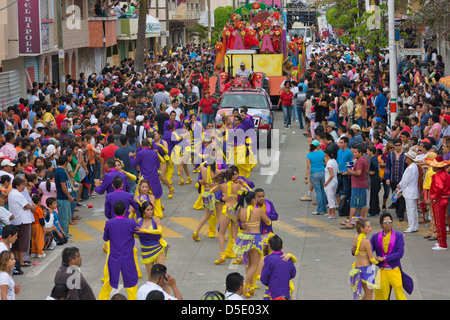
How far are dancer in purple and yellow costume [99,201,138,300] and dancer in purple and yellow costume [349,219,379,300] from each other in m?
3.07

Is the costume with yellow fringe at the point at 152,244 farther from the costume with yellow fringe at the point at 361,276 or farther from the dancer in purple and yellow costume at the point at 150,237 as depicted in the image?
the costume with yellow fringe at the point at 361,276

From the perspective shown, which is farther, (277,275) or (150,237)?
(150,237)

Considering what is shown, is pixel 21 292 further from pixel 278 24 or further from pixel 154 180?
pixel 278 24

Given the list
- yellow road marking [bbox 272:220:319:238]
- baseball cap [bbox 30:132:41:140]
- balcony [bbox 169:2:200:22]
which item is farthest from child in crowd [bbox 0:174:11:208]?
balcony [bbox 169:2:200:22]

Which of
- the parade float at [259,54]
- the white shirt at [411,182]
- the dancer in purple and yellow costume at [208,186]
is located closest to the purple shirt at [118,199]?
→ the dancer in purple and yellow costume at [208,186]

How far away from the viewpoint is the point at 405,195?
1591 cm

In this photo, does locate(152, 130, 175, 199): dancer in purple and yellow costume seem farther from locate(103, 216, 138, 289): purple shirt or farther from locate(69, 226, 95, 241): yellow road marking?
locate(103, 216, 138, 289): purple shirt

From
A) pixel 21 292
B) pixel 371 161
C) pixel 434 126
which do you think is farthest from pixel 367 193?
pixel 21 292

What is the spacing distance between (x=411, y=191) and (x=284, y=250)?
291 cm

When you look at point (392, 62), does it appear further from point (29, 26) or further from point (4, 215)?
point (4, 215)

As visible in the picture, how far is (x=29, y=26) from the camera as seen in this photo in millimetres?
27766

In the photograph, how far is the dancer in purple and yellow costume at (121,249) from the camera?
11391mm

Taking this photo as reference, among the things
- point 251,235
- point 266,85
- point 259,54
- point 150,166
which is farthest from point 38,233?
point 259,54

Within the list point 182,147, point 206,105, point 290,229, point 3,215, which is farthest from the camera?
point 206,105
